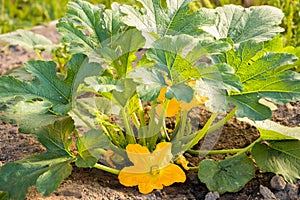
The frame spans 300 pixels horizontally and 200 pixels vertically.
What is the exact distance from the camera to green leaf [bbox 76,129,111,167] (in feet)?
7.30

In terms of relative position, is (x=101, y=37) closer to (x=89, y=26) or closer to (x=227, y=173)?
(x=89, y=26)

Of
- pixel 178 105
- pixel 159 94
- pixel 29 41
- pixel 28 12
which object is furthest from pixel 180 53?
pixel 28 12

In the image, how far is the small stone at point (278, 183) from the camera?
2.31 meters

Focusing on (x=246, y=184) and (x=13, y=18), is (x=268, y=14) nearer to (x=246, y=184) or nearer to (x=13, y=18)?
(x=246, y=184)

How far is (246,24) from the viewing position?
2463mm

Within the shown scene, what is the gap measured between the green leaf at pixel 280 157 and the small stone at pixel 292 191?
0.16 ft

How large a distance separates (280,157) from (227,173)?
21cm

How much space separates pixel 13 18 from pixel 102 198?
241 centimetres

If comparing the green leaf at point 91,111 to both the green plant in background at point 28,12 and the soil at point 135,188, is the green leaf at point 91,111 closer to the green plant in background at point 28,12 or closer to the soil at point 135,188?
the soil at point 135,188

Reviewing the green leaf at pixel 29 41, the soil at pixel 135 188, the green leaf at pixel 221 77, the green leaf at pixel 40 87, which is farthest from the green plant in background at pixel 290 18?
the green leaf at pixel 40 87

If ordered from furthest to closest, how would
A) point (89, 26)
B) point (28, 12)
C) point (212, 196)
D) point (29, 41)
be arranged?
point (28, 12), point (29, 41), point (89, 26), point (212, 196)

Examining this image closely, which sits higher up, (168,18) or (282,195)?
(168,18)

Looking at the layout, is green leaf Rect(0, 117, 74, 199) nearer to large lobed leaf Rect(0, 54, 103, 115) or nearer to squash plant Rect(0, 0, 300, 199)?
squash plant Rect(0, 0, 300, 199)

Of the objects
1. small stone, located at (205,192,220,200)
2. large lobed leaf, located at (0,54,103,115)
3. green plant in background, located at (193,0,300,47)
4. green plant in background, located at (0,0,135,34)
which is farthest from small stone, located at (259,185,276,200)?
green plant in background, located at (0,0,135,34)
